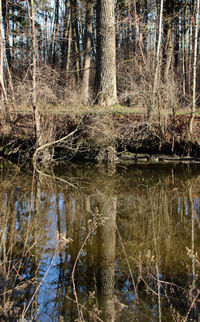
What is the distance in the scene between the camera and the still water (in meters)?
3.27

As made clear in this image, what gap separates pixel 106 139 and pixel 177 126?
2.40m

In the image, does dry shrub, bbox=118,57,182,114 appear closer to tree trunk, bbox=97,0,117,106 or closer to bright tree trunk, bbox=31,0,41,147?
tree trunk, bbox=97,0,117,106

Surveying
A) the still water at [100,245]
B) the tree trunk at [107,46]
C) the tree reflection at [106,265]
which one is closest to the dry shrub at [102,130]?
the still water at [100,245]

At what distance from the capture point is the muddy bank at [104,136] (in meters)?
11.5

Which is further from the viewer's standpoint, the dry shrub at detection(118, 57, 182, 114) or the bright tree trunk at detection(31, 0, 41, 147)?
the dry shrub at detection(118, 57, 182, 114)

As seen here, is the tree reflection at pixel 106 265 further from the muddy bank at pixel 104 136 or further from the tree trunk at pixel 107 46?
the tree trunk at pixel 107 46

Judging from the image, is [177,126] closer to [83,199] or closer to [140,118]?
[140,118]

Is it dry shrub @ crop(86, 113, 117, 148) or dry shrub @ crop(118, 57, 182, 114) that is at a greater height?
dry shrub @ crop(118, 57, 182, 114)

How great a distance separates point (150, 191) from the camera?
8.20 meters

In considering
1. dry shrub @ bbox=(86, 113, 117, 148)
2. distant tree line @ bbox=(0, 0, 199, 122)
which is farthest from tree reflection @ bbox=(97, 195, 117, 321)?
distant tree line @ bbox=(0, 0, 199, 122)

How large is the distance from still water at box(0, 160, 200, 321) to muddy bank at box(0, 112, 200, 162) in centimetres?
149

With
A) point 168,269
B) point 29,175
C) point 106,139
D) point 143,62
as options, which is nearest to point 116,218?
point 168,269

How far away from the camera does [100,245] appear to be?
4957 millimetres

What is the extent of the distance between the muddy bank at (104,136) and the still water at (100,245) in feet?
4.88
